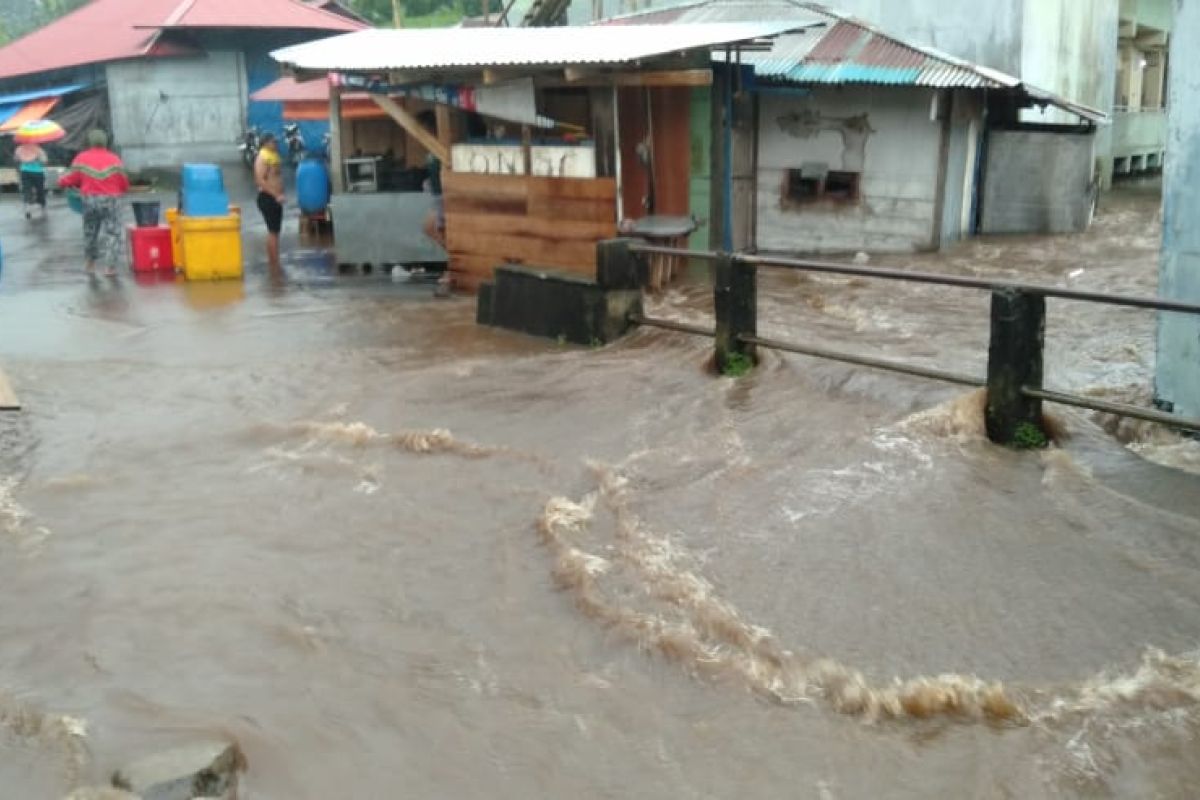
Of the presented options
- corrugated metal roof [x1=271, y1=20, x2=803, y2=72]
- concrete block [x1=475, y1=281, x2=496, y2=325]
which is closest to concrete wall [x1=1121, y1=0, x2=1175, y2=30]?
corrugated metal roof [x1=271, y1=20, x2=803, y2=72]

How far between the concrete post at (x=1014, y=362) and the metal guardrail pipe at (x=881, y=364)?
20cm

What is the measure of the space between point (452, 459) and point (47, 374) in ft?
15.5

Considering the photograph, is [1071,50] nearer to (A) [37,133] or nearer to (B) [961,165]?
(B) [961,165]

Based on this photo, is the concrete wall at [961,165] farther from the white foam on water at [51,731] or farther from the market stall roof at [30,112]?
the market stall roof at [30,112]

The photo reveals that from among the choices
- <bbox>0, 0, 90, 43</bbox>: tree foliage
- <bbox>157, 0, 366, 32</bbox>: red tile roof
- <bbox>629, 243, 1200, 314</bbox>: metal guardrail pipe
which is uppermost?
Answer: <bbox>0, 0, 90, 43</bbox>: tree foliage

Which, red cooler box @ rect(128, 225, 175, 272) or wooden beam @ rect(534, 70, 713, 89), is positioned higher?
wooden beam @ rect(534, 70, 713, 89)

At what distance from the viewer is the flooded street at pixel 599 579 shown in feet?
15.9

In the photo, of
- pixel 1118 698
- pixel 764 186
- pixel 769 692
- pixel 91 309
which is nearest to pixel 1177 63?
pixel 1118 698

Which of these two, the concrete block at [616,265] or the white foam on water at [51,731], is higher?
the concrete block at [616,265]

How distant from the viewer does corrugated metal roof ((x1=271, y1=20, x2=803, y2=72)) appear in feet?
39.8

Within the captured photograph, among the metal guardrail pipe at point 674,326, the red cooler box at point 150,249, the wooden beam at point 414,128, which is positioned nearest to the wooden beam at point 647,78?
the wooden beam at point 414,128

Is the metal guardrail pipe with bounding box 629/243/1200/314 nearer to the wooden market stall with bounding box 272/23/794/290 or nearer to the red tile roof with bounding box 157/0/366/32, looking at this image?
the wooden market stall with bounding box 272/23/794/290

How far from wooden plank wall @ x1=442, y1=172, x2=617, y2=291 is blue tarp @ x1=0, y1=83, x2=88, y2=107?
2061 cm

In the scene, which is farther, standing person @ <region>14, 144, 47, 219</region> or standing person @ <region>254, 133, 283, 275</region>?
standing person @ <region>14, 144, 47, 219</region>
